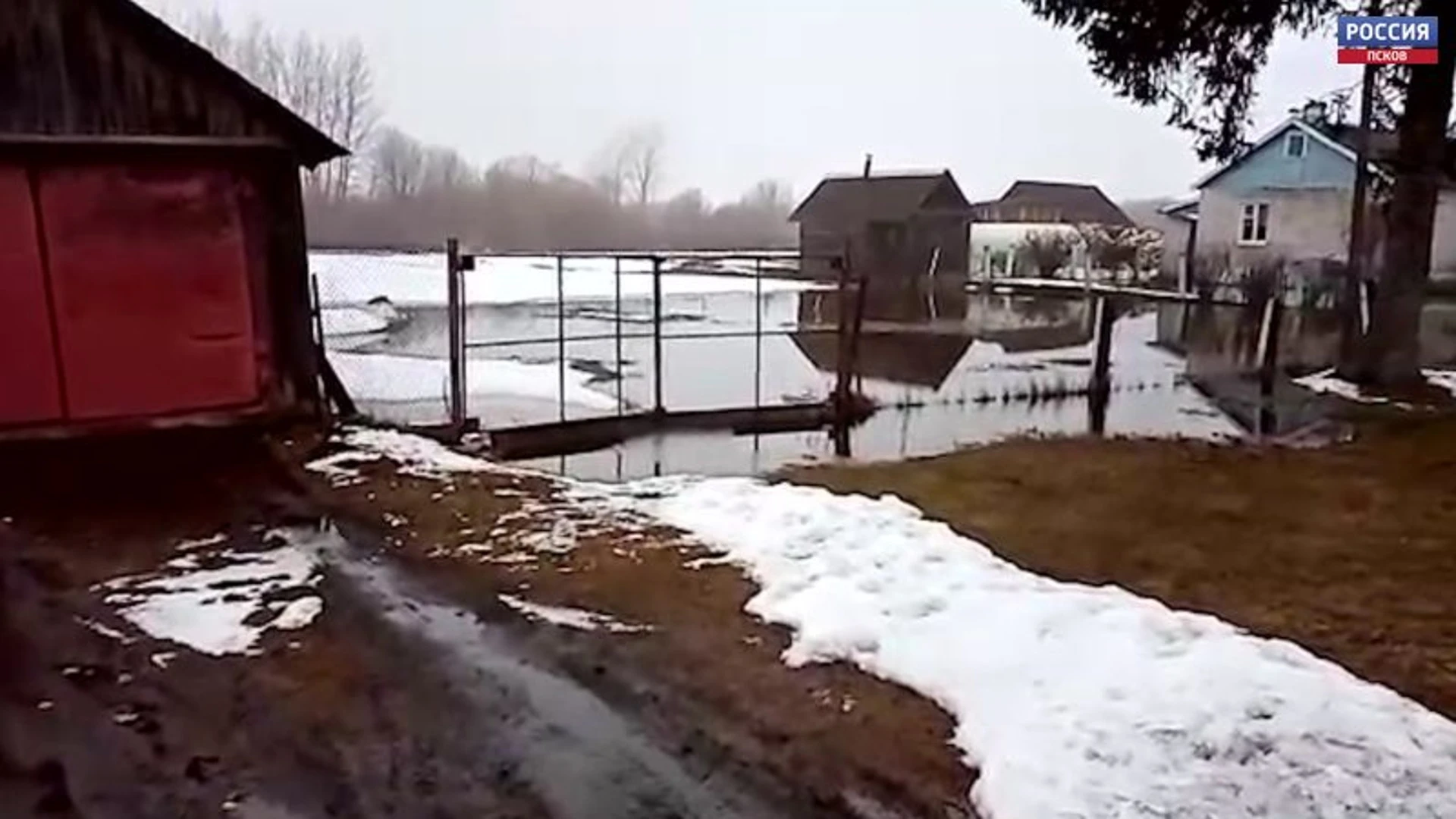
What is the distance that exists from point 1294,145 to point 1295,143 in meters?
0.05

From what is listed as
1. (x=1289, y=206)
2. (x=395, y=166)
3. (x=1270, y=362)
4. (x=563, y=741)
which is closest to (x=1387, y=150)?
(x=1270, y=362)

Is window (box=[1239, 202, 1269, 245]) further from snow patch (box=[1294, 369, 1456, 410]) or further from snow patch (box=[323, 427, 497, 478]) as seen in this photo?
snow patch (box=[323, 427, 497, 478])

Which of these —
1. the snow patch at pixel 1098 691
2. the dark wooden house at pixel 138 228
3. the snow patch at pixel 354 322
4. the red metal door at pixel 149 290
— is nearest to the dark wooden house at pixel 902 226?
the snow patch at pixel 354 322

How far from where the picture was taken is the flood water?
39.4ft

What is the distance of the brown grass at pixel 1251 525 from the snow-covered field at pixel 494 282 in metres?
17.8

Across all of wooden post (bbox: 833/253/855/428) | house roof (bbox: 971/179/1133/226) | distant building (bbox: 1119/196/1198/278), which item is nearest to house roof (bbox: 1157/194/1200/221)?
distant building (bbox: 1119/196/1198/278)

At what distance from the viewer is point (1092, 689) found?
14.8ft

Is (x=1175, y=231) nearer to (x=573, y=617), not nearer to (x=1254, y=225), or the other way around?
(x=1254, y=225)

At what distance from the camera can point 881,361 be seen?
19.0 meters

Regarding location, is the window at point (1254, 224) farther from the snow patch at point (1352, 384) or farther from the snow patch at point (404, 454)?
the snow patch at point (404, 454)

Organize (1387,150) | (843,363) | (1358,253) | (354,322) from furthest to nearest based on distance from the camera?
(354,322) < (1358,253) < (1387,150) < (843,363)

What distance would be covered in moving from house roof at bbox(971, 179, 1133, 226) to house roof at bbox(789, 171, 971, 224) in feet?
42.5

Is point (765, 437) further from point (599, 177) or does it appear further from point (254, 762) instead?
point (599, 177)

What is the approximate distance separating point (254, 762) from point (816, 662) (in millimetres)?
2167
